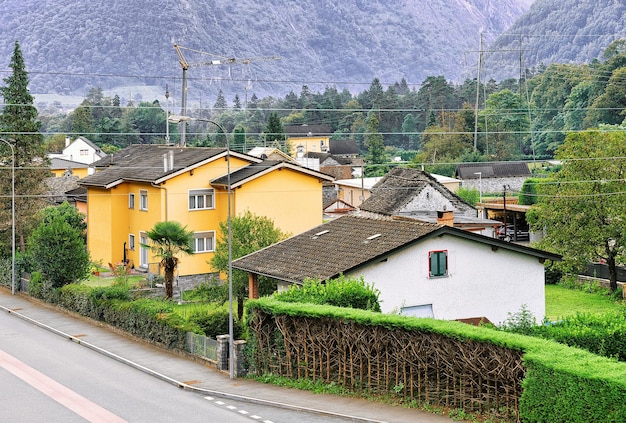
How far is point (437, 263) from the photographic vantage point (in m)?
33.0

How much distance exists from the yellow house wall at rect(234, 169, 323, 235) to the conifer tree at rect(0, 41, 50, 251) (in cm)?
1495

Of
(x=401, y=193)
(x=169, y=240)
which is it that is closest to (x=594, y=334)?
(x=169, y=240)

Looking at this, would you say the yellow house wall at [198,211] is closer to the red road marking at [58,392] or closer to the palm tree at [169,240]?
the palm tree at [169,240]

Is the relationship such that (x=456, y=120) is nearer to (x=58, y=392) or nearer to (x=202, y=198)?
(x=202, y=198)

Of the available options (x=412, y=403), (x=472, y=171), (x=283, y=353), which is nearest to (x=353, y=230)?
(x=283, y=353)

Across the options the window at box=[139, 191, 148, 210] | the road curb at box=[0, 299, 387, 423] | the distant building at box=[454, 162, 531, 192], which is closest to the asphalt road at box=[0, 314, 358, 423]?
the road curb at box=[0, 299, 387, 423]

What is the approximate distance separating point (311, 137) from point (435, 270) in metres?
127

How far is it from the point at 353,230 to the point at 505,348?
16.2 meters

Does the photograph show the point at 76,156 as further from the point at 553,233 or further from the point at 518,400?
the point at 518,400

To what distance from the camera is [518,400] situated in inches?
802

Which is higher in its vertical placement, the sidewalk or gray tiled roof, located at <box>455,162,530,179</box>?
gray tiled roof, located at <box>455,162,530,179</box>

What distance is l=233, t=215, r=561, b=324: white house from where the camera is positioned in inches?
1277

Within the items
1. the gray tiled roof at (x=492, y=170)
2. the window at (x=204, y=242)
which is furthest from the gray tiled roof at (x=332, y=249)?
the gray tiled roof at (x=492, y=170)

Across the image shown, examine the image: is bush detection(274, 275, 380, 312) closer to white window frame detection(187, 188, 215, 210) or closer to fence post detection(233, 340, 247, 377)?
fence post detection(233, 340, 247, 377)
